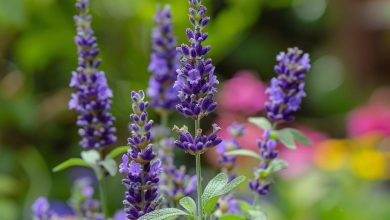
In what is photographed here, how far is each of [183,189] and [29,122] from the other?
6.83 ft

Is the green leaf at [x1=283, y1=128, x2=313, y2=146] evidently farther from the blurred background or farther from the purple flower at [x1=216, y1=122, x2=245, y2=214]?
the blurred background

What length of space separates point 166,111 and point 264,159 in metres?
0.27

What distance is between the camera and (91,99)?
0.86m

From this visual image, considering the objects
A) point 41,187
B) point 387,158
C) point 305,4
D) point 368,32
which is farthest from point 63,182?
point 368,32

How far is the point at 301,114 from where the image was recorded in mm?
3959

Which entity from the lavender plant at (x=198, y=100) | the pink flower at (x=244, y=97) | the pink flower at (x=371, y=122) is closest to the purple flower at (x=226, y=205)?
the lavender plant at (x=198, y=100)

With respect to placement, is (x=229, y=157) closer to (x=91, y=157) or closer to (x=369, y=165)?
(x=91, y=157)

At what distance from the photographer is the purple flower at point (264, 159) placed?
89 centimetres

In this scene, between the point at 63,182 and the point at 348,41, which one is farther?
the point at 348,41

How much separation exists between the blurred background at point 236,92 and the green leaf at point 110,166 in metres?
1.35

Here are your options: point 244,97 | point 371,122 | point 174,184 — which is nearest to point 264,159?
point 174,184

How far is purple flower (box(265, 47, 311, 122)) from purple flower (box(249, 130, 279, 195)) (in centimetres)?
3

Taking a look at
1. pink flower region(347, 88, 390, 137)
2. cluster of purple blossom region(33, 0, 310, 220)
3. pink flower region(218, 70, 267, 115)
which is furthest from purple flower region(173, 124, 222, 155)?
pink flower region(347, 88, 390, 137)

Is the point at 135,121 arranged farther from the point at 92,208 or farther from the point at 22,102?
the point at 22,102
